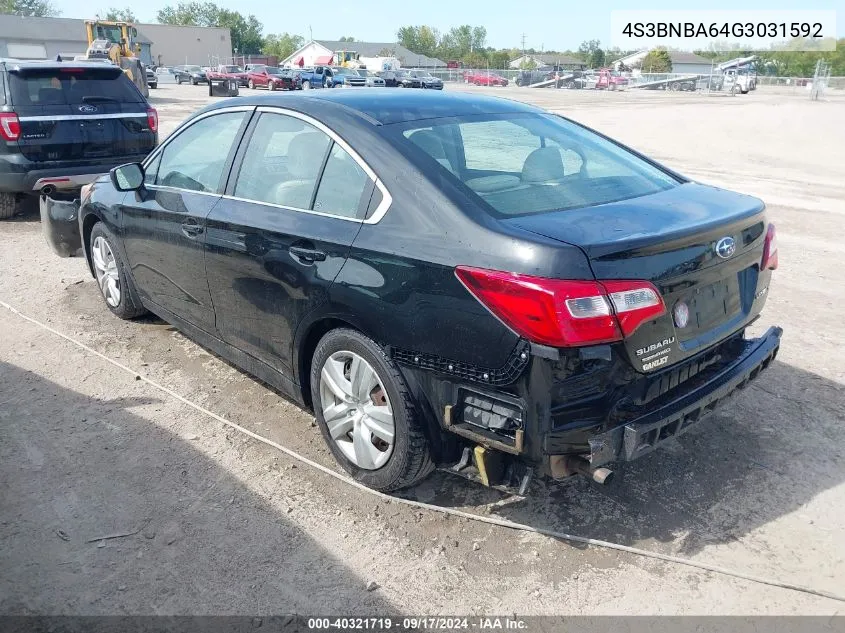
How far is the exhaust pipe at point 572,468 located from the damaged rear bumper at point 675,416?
80 mm

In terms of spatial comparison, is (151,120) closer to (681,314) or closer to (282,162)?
(282,162)

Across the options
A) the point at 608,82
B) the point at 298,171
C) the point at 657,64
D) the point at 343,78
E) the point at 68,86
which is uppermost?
the point at 657,64

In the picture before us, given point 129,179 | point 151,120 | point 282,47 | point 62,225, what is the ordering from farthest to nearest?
point 282,47 < point 151,120 < point 62,225 < point 129,179

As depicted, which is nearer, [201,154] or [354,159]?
[354,159]

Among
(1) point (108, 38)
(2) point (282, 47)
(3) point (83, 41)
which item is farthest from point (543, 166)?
(2) point (282, 47)

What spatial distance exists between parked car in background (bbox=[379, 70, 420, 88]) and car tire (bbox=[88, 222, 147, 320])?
40.8m

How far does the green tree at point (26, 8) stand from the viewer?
117 m

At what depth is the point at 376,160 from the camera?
10.5 feet

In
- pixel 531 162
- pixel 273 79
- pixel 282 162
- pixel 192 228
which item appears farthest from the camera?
pixel 273 79

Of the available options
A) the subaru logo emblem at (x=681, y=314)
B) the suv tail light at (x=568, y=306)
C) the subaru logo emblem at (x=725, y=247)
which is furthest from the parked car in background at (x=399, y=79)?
the suv tail light at (x=568, y=306)

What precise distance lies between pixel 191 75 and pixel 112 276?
56.7m

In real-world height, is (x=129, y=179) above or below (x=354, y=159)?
below

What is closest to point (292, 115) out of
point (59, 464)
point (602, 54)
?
point (59, 464)

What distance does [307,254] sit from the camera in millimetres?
3348
